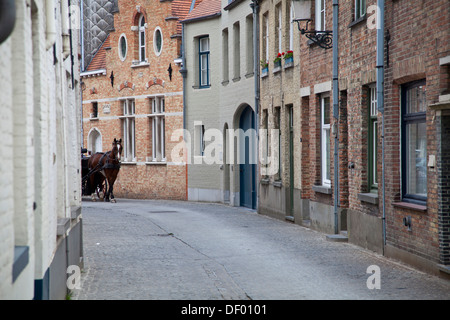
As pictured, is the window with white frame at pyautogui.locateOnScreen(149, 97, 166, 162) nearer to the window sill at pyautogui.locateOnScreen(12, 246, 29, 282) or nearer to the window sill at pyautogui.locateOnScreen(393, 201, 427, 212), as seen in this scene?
the window sill at pyautogui.locateOnScreen(393, 201, 427, 212)

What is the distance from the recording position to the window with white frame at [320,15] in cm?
1767

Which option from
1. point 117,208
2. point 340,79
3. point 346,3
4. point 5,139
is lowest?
point 117,208

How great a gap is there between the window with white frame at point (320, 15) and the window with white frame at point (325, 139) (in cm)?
163

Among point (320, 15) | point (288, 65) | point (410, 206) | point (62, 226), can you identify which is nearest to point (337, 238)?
point (410, 206)

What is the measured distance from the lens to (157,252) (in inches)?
553

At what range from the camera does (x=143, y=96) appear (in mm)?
33875

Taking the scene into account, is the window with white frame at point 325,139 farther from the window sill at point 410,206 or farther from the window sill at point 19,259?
the window sill at point 19,259

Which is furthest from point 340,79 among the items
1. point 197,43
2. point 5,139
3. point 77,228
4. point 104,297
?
point 197,43

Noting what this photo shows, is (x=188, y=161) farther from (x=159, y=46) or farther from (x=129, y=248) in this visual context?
(x=129, y=248)

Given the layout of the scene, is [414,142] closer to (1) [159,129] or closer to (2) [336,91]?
(2) [336,91]

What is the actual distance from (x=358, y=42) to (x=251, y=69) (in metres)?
10.8

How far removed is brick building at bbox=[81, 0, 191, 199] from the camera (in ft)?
105

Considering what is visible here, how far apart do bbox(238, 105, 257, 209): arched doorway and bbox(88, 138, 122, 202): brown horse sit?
5.48m

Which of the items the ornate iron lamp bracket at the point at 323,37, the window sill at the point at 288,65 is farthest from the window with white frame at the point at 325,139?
the window sill at the point at 288,65
